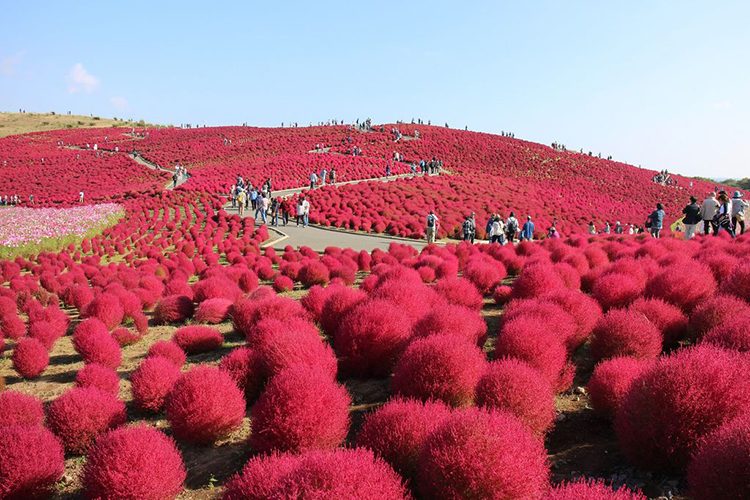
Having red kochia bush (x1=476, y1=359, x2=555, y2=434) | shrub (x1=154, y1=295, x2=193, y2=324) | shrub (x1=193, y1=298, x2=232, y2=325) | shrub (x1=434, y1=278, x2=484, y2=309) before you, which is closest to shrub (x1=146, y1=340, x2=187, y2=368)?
shrub (x1=193, y1=298, x2=232, y2=325)

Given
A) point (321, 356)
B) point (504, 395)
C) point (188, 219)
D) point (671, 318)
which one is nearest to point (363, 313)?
point (321, 356)

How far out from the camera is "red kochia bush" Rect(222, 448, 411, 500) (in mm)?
2650

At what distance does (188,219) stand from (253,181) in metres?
11.5

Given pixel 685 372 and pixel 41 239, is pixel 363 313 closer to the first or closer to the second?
pixel 685 372

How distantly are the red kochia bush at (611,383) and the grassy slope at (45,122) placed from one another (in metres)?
106

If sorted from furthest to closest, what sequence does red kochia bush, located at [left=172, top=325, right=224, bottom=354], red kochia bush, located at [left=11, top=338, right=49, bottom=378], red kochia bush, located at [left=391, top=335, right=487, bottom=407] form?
red kochia bush, located at [left=172, top=325, right=224, bottom=354] → red kochia bush, located at [left=11, top=338, right=49, bottom=378] → red kochia bush, located at [left=391, top=335, right=487, bottom=407]

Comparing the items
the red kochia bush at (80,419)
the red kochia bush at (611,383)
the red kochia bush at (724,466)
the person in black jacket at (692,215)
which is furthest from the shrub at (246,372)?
the person in black jacket at (692,215)

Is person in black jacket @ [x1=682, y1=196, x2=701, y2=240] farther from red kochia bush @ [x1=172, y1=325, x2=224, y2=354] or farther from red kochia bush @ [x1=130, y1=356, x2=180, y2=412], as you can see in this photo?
red kochia bush @ [x1=130, y1=356, x2=180, y2=412]

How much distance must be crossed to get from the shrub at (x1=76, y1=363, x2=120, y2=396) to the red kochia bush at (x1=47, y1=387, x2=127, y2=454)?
68 centimetres

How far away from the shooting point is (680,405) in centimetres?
330

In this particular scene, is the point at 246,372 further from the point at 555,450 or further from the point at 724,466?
the point at 724,466

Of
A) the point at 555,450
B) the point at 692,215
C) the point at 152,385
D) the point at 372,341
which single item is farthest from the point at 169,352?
the point at 692,215

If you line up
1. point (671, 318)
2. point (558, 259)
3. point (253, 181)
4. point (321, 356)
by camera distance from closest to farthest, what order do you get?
point (321, 356) < point (671, 318) < point (558, 259) < point (253, 181)

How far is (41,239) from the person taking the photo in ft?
73.0
